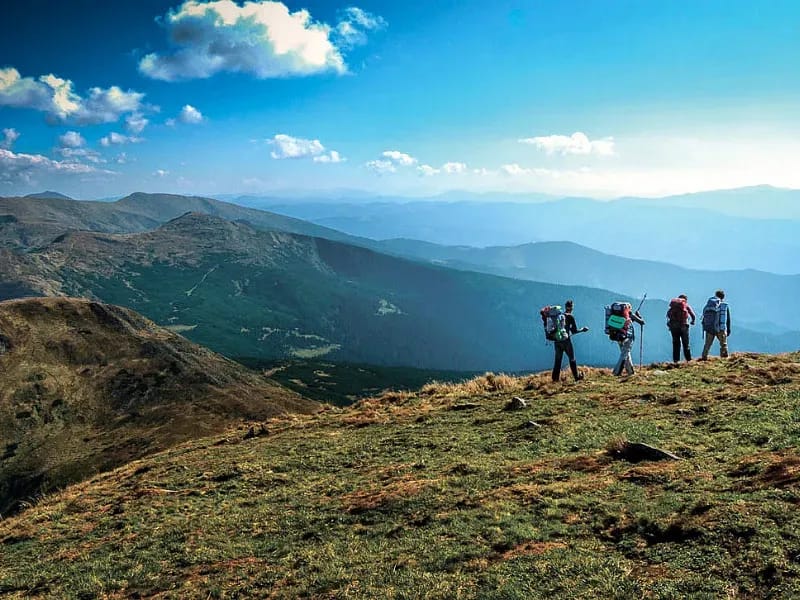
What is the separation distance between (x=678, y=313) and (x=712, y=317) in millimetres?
2118

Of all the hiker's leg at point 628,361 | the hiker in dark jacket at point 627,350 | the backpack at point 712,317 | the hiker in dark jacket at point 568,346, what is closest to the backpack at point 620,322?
the hiker in dark jacket at point 627,350

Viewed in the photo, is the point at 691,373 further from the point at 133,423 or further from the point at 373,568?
the point at 133,423

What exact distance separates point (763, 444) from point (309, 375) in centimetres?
18460

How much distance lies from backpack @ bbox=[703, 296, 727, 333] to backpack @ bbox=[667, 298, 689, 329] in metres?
1.15

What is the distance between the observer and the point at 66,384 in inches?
2955

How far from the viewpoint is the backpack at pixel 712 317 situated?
2595 centimetres

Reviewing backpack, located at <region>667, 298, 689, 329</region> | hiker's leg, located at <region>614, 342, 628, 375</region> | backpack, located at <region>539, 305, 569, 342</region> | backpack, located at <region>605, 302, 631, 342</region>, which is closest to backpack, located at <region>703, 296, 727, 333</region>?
backpack, located at <region>667, 298, 689, 329</region>

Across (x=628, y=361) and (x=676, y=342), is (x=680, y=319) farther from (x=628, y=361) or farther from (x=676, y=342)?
(x=628, y=361)

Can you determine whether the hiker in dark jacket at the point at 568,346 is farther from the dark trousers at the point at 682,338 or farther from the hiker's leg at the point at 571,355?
the dark trousers at the point at 682,338

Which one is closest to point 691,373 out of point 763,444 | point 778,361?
point 778,361

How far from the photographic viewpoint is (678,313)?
84.6ft

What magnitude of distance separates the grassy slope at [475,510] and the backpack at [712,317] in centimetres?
A: 479

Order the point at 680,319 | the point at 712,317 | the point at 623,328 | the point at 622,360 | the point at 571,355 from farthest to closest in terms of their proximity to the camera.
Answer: the point at 712,317, the point at 680,319, the point at 622,360, the point at 623,328, the point at 571,355

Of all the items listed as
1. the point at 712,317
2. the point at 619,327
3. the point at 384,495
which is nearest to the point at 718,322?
the point at 712,317
